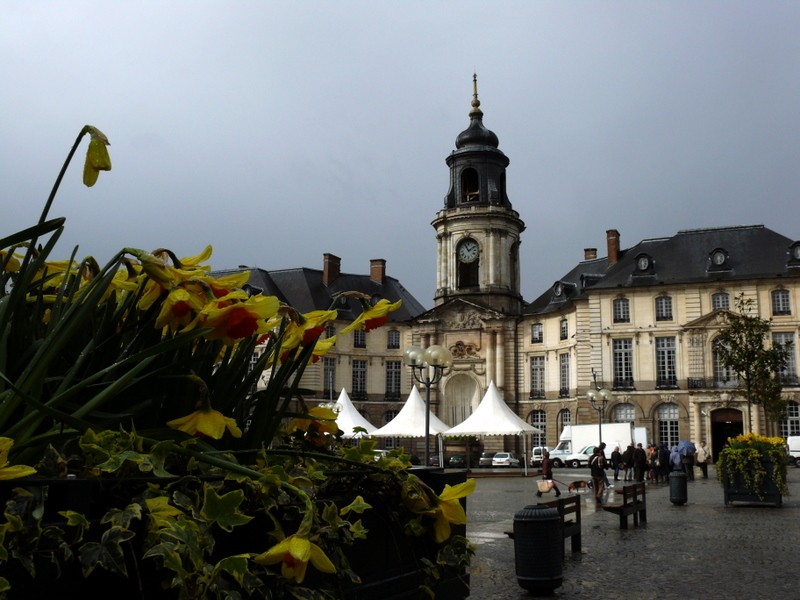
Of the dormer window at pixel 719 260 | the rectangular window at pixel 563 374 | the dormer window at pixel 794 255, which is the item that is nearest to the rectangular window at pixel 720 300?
the dormer window at pixel 719 260

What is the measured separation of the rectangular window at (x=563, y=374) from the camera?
48.9 m

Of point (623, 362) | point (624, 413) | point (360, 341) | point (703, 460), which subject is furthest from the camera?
point (360, 341)

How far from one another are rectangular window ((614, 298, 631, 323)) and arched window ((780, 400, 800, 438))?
906cm

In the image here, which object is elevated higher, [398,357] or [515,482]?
[398,357]

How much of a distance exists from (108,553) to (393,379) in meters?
54.7

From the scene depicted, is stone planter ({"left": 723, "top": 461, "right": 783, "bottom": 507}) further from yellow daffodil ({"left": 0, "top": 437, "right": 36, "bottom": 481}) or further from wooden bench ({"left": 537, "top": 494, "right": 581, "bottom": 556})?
yellow daffodil ({"left": 0, "top": 437, "right": 36, "bottom": 481})

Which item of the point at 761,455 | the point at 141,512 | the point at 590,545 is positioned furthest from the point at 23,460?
the point at 761,455

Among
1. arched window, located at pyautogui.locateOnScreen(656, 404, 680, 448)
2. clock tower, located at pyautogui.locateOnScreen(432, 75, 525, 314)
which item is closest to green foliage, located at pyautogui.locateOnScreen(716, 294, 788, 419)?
arched window, located at pyautogui.locateOnScreen(656, 404, 680, 448)

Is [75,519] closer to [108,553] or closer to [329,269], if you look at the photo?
[108,553]

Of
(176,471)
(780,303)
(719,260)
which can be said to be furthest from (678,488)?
(719,260)

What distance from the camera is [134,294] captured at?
1977 mm

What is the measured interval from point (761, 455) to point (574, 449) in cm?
2407

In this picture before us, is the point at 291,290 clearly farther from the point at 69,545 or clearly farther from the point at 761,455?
the point at 69,545

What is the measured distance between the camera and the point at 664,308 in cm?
4478
